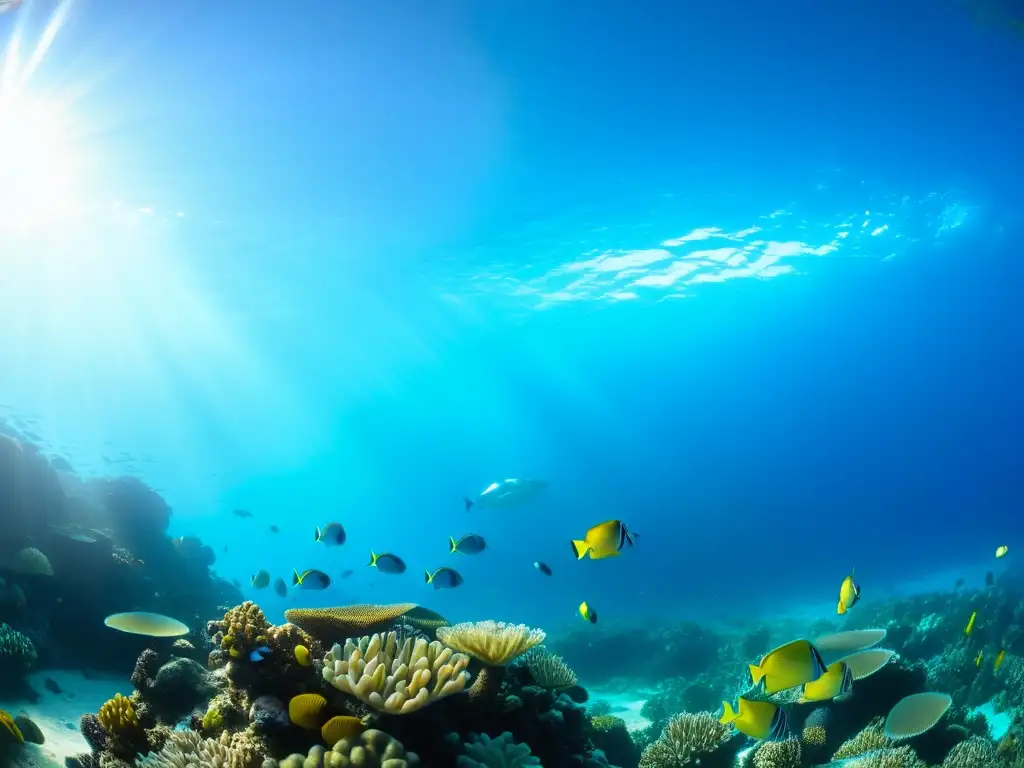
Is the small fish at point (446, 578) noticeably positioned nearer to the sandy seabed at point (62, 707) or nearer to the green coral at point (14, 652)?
the sandy seabed at point (62, 707)

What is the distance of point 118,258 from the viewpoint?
991 inches

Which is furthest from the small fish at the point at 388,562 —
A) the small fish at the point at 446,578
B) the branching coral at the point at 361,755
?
the branching coral at the point at 361,755

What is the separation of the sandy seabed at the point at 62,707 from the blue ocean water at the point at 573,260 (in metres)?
11.0

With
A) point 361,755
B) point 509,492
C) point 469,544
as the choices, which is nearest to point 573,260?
point 509,492

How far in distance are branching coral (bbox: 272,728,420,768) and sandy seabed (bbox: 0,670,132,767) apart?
4.27 meters

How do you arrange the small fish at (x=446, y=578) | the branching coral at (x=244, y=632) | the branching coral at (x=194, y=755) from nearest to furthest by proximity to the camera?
the branching coral at (x=194, y=755) → the branching coral at (x=244, y=632) → the small fish at (x=446, y=578)

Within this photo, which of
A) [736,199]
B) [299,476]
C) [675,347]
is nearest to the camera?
[736,199]

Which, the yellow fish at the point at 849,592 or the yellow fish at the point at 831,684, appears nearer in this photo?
the yellow fish at the point at 831,684

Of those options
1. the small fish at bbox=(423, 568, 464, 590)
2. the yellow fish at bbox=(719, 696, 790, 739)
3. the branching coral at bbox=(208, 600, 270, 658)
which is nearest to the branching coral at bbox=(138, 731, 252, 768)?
the branching coral at bbox=(208, 600, 270, 658)

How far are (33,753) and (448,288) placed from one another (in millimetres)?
26854

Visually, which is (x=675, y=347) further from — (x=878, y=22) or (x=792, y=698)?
(x=792, y=698)

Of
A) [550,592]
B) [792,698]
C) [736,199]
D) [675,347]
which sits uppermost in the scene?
[675,347]

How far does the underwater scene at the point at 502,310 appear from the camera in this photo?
199 inches

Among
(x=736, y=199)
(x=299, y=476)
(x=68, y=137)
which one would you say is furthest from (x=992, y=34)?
(x=299, y=476)
